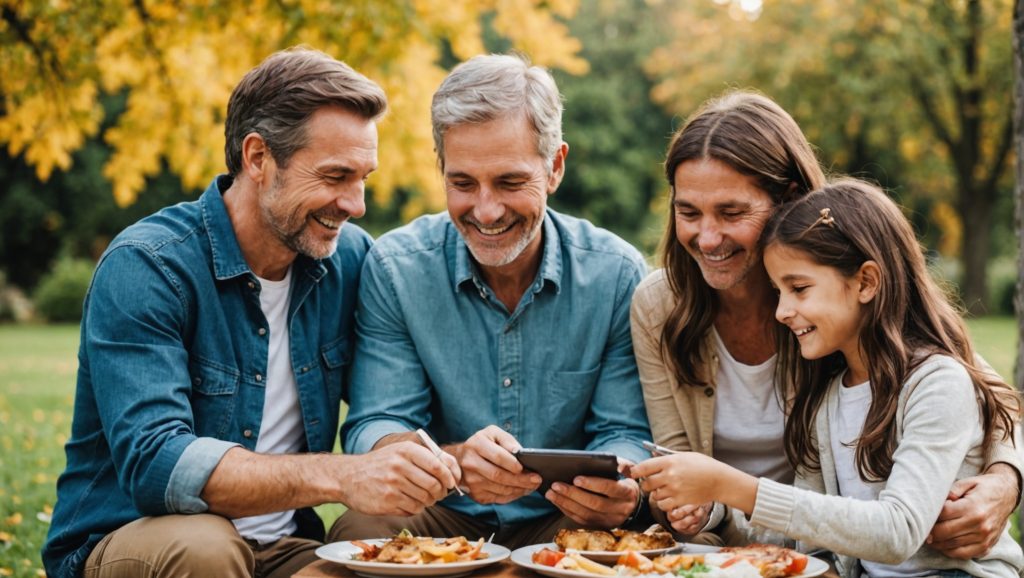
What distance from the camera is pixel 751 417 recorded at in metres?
3.71

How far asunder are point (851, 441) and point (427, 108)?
7021 mm

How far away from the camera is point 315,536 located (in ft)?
12.5

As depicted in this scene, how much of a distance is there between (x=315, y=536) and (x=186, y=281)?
1049 mm

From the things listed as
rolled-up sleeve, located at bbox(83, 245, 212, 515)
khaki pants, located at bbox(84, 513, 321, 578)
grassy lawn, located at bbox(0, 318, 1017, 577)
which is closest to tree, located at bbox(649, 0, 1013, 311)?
grassy lawn, located at bbox(0, 318, 1017, 577)

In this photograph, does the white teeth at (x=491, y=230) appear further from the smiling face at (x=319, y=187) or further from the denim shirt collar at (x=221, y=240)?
the denim shirt collar at (x=221, y=240)

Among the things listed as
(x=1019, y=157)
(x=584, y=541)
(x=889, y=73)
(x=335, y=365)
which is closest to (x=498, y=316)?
(x=335, y=365)

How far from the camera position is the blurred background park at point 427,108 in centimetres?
787

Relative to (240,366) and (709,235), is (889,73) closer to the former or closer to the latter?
(709,235)

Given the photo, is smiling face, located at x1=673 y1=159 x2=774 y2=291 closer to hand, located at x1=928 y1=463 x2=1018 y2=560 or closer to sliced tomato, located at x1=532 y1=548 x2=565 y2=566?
hand, located at x1=928 y1=463 x2=1018 y2=560

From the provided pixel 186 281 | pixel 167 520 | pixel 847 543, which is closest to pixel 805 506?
pixel 847 543

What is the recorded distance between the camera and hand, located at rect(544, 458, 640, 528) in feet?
10.2

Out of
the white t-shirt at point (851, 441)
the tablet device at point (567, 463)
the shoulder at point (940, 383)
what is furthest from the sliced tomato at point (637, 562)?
the shoulder at point (940, 383)

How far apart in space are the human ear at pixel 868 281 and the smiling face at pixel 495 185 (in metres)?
1.08

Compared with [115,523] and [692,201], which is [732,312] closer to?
[692,201]
